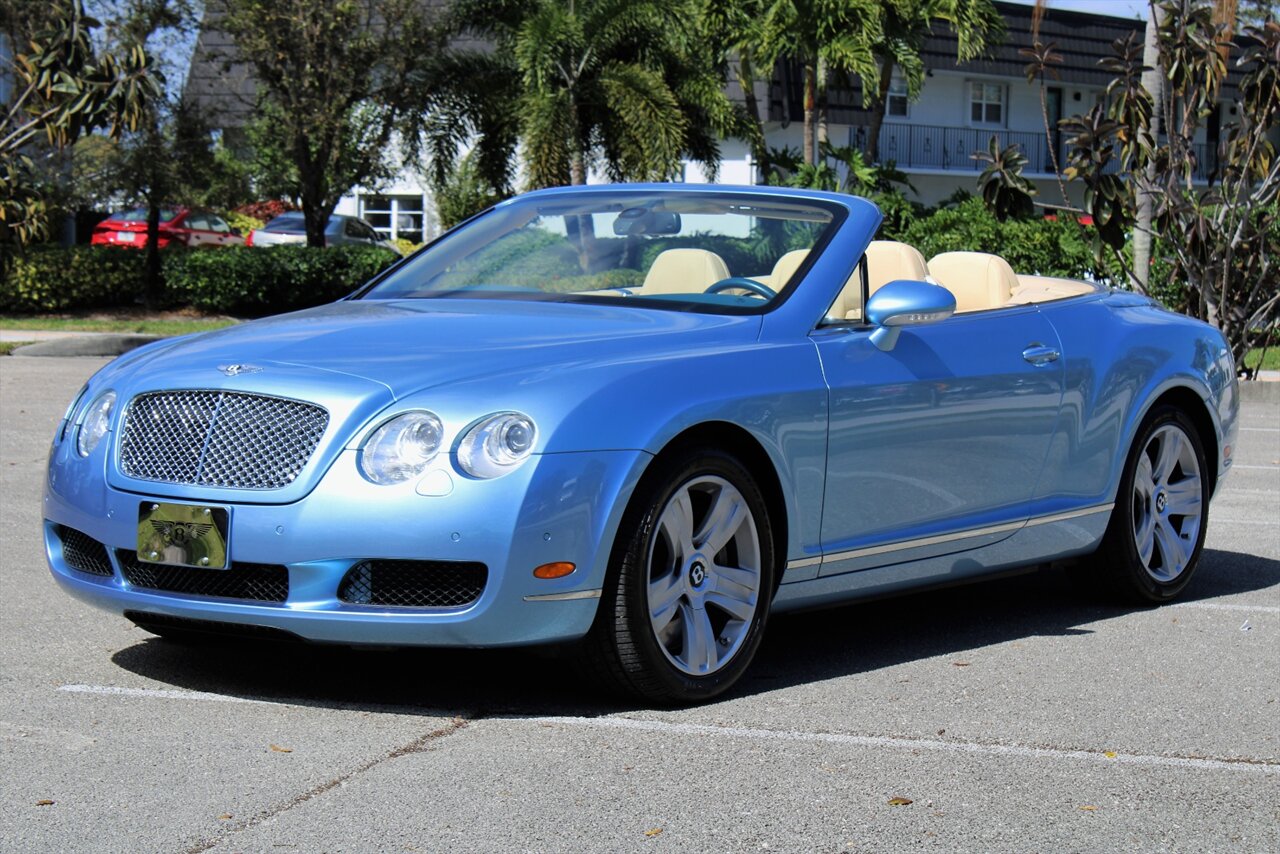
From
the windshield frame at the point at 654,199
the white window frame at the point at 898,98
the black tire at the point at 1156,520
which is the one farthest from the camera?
the white window frame at the point at 898,98

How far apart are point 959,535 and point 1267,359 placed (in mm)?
16950

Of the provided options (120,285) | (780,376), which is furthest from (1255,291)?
(120,285)

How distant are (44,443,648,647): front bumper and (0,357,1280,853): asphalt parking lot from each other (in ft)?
0.94

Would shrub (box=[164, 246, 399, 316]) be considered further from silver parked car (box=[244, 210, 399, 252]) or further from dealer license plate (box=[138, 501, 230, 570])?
dealer license plate (box=[138, 501, 230, 570])

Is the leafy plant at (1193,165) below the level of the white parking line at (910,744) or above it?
above

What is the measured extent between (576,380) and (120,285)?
24184mm

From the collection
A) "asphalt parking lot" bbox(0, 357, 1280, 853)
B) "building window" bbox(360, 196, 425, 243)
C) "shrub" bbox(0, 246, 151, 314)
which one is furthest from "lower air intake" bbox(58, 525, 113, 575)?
"building window" bbox(360, 196, 425, 243)

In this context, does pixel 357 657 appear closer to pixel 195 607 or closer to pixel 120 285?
pixel 195 607

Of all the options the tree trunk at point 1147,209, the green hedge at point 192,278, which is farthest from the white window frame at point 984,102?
the tree trunk at point 1147,209

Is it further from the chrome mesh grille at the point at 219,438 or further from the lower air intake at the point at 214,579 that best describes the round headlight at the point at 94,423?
the lower air intake at the point at 214,579

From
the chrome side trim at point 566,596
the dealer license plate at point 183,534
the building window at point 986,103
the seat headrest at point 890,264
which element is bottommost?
the chrome side trim at point 566,596

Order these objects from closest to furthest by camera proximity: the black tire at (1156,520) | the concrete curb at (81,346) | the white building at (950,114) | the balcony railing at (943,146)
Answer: the black tire at (1156,520) → the concrete curb at (81,346) → the white building at (950,114) → the balcony railing at (943,146)

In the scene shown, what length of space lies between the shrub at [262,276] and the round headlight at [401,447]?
23.0 metres

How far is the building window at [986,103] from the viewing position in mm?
52188
